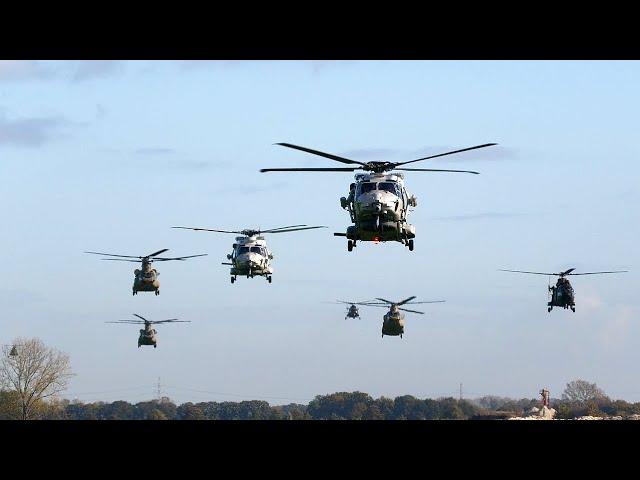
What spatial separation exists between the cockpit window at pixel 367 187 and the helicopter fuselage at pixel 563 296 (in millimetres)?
46531

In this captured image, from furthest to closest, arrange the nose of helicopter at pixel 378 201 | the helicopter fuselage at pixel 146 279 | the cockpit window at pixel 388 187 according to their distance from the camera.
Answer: the helicopter fuselage at pixel 146 279, the cockpit window at pixel 388 187, the nose of helicopter at pixel 378 201

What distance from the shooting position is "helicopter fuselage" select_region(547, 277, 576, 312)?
92562 mm

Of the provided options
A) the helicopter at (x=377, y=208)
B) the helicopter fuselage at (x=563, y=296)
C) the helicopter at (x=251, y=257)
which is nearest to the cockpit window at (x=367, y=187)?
the helicopter at (x=377, y=208)

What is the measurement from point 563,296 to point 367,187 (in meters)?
47.7

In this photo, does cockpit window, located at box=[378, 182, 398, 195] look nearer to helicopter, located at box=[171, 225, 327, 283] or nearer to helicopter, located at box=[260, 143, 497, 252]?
helicopter, located at box=[260, 143, 497, 252]

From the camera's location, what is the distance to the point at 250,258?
73.4 m

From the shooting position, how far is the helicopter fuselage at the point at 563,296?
3644 inches

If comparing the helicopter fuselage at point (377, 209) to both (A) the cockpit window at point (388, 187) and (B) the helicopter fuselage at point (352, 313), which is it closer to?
(A) the cockpit window at point (388, 187)

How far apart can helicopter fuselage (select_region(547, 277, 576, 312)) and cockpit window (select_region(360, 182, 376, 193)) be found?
46.5m
